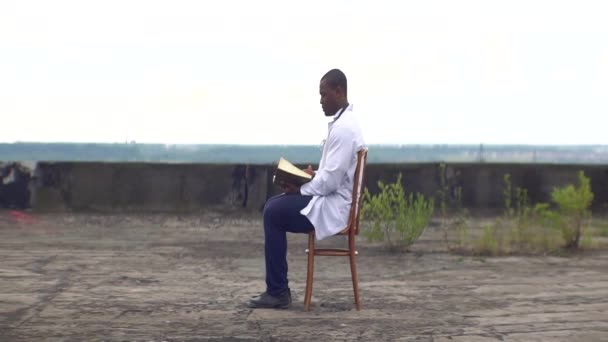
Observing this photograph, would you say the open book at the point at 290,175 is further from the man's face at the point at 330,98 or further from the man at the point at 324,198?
the man's face at the point at 330,98

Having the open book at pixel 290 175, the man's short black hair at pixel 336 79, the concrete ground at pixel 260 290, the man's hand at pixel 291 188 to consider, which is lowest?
the concrete ground at pixel 260 290

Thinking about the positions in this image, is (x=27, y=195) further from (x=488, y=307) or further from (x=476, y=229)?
(x=488, y=307)

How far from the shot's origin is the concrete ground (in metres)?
5.37

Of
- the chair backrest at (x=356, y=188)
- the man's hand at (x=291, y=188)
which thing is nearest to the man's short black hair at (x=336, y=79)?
the chair backrest at (x=356, y=188)

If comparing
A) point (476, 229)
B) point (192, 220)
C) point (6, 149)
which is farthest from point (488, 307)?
point (6, 149)

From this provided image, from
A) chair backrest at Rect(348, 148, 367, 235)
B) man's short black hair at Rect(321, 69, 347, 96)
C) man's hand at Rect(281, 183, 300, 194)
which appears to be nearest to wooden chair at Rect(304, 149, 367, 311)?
chair backrest at Rect(348, 148, 367, 235)

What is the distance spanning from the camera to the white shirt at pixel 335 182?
6012mm

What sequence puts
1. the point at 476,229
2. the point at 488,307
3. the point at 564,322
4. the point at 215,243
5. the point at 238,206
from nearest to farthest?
1. the point at 564,322
2. the point at 488,307
3. the point at 215,243
4. the point at 476,229
5. the point at 238,206

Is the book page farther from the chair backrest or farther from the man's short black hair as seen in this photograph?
the man's short black hair

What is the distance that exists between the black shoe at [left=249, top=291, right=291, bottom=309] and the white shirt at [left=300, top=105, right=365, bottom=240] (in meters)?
0.47

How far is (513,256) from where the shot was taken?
9219 millimetres

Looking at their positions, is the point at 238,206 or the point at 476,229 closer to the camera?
the point at 476,229

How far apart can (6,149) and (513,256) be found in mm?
109202

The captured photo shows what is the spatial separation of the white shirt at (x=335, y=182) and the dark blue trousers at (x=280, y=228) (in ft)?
0.28
